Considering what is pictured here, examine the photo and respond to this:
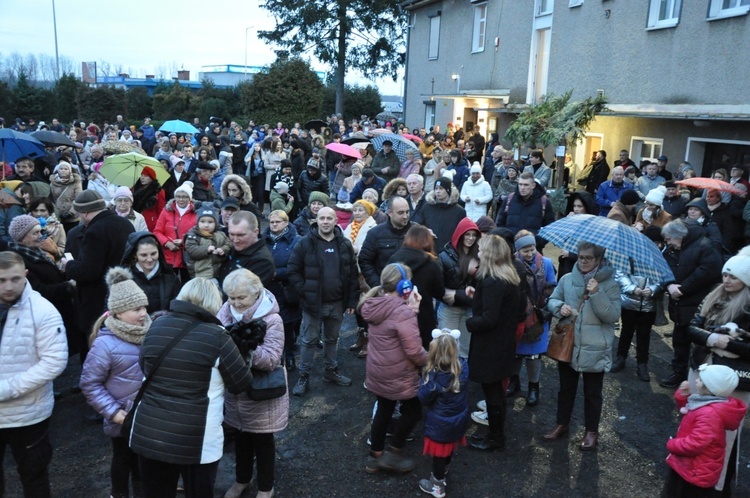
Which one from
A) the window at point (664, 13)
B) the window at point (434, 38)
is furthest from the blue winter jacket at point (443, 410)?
the window at point (434, 38)

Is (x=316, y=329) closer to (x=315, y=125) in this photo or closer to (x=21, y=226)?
(x=21, y=226)

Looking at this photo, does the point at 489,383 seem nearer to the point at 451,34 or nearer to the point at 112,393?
the point at 112,393

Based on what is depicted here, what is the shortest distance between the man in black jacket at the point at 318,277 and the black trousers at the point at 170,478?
243 cm

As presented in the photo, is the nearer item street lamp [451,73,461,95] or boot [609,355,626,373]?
boot [609,355,626,373]

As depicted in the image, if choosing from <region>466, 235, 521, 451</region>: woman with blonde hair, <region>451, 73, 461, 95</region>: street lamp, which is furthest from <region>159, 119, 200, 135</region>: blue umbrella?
<region>466, 235, 521, 451</region>: woman with blonde hair

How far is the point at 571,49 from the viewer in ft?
52.1

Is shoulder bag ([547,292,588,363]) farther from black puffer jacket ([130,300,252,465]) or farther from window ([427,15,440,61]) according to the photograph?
window ([427,15,440,61])

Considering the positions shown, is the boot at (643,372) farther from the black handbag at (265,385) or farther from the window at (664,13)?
the window at (664,13)

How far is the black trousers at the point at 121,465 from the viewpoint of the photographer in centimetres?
395

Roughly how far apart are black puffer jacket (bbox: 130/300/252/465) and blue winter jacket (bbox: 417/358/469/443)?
1586 millimetres

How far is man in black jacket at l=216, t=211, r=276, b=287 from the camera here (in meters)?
5.45

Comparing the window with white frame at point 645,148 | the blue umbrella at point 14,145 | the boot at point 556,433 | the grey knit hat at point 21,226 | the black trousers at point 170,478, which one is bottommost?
the boot at point 556,433

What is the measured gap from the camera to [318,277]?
19.5ft

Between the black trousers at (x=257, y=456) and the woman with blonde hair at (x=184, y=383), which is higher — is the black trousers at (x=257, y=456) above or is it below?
below
